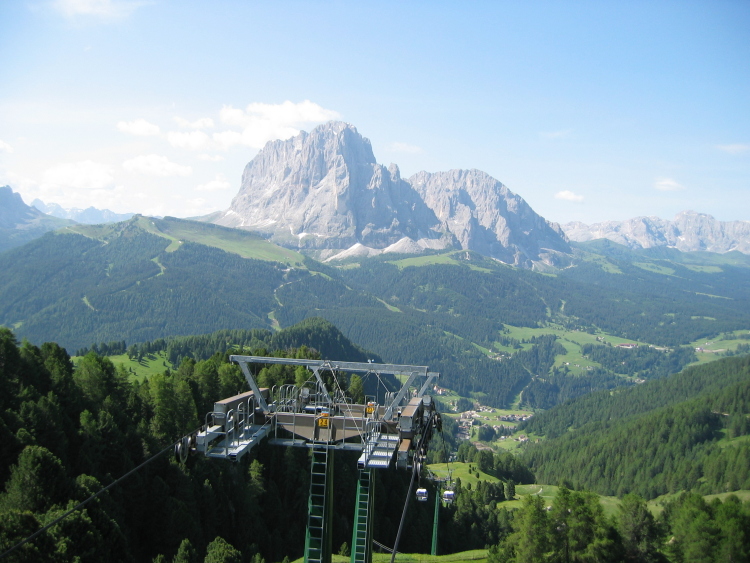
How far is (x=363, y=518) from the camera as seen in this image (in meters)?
29.3

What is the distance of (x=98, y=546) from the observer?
116ft

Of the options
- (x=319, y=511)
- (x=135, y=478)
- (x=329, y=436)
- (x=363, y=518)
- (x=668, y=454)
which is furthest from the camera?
(x=668, y=454)

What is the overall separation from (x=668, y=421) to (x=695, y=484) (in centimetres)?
3920

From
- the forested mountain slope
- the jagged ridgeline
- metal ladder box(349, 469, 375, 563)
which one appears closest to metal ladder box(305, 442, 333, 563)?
metal ladder box(349, 469, 375, 563)

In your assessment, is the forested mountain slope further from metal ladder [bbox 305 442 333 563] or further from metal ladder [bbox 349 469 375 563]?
metal ladder [bbox 305 442 333 563]

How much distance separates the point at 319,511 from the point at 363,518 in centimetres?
373

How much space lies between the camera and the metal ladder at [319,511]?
85.5ft

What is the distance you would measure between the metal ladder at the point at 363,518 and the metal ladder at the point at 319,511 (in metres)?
2.44

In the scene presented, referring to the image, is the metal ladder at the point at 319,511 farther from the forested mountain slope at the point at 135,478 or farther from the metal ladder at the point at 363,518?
the forested mountain slope at the point at 135,478

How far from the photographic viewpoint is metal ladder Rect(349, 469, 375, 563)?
28391mm

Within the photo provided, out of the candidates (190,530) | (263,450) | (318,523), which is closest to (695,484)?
(263,450)

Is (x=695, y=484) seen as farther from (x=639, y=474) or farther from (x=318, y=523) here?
(x=318, y=523)

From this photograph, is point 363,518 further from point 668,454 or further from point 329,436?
point 668,454

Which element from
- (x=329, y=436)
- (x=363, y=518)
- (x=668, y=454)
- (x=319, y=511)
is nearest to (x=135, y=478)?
(x=363, y=518)
